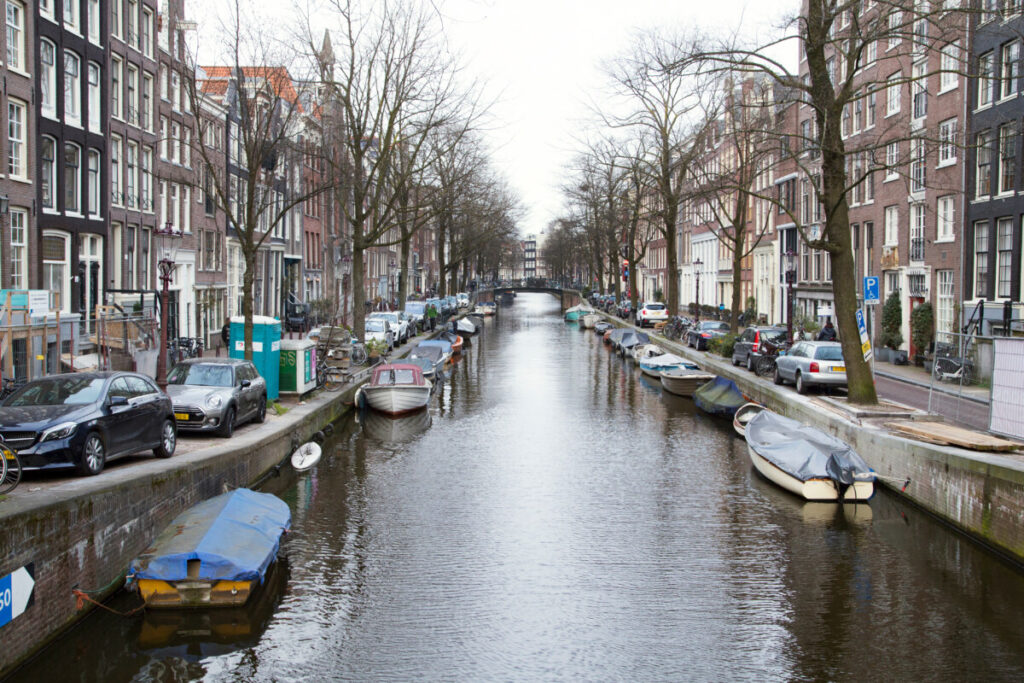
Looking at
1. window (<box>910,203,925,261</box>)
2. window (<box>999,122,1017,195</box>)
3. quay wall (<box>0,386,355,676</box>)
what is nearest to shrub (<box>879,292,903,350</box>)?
window (<box>910,203,925,261</box>)

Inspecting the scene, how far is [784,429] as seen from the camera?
70.0 ft

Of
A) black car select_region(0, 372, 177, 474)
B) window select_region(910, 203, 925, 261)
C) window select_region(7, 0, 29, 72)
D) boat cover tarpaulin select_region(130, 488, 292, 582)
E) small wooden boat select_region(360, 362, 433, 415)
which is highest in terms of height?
window select_region(7, 0, 29, 72)

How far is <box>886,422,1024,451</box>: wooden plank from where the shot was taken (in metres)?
16.6

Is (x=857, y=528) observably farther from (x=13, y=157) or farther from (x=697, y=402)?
(x=13, y=157)

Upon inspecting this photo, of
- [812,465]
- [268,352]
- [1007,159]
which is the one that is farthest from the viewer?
[1007,159]

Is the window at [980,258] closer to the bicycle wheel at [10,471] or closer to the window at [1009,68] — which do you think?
the window at [1009,68]

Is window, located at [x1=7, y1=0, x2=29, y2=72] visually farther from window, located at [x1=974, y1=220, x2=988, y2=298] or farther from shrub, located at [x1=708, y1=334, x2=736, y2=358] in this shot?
window, located at [x1=974, y1=220, x2=988, y2=298]

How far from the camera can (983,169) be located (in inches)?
1331

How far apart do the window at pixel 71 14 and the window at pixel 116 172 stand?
4.35 m

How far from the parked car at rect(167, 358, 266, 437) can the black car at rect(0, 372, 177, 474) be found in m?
2.44

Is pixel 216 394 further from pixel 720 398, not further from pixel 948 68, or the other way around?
pixel 948 68

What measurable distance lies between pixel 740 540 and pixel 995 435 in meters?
5.28

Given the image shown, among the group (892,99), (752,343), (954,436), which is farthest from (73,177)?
(892,99)

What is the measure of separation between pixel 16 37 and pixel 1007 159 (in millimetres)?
30660
